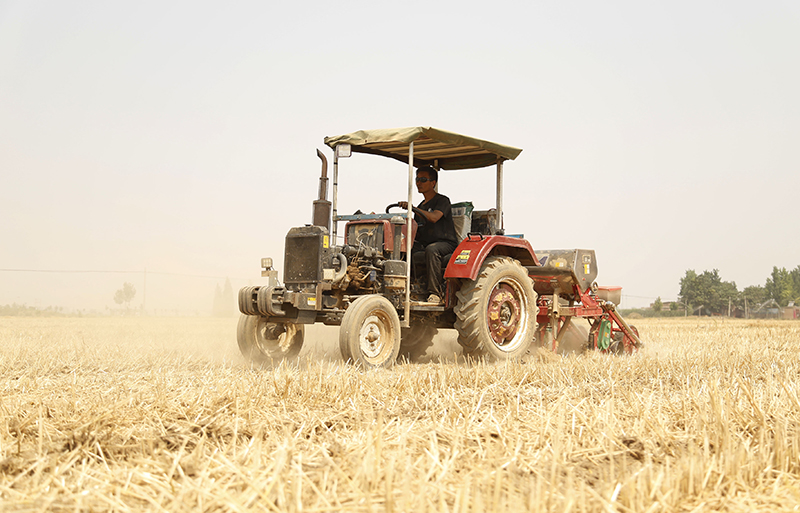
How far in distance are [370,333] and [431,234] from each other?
1573 millimetres

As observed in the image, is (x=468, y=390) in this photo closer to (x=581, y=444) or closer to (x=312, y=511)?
(x=581, y=444)

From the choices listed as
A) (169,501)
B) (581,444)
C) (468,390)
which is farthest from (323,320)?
(169,501)

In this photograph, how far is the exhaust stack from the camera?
648 centimetres

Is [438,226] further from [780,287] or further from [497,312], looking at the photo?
[780,287]

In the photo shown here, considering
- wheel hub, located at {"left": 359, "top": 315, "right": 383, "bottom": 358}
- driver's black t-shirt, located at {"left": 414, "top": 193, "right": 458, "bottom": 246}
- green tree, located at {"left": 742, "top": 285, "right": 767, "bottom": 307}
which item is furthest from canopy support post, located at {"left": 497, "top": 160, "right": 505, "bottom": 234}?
green tree, located at {"left": 742, "top": 285, "right": 767, "bottom": 307}

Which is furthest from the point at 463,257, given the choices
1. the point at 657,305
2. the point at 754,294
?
the point at 754,294

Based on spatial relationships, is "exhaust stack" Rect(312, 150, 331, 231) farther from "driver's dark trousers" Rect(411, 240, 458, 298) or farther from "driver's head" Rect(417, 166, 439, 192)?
"driver's head" Rect(417, 166, 439, 192)

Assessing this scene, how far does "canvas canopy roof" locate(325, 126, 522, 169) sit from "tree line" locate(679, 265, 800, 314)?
2335 inches

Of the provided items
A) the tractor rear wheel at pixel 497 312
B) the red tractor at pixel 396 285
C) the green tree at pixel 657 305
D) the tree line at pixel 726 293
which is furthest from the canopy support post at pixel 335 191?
the tree line at pixel 726 293

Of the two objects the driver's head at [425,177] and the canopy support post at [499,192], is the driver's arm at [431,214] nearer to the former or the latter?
the driver's head at [425,177]

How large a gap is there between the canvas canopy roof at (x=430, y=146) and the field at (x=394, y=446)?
2555 millimetres

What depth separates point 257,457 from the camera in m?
2.25

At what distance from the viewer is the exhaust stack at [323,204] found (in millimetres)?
6477

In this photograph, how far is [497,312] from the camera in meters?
6.93
